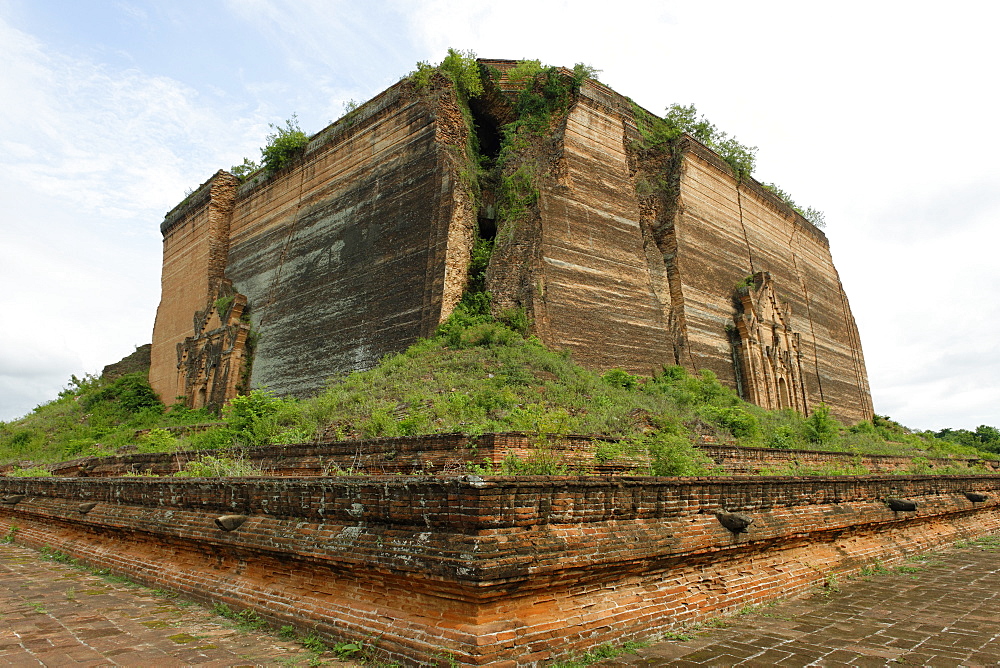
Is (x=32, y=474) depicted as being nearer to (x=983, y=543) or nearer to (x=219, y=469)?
(x=219, y=469)

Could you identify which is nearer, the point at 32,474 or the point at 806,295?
the point at 32,474

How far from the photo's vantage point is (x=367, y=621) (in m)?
3.37

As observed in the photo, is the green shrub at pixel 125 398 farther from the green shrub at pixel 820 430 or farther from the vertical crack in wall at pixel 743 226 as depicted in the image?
the vertical crack in wall at pixel 743 226

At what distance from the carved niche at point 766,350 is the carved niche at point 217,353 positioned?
1309cm

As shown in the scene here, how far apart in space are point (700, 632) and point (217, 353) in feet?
54.5

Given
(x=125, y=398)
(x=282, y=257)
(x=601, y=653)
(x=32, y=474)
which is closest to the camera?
(x=601, y=653)

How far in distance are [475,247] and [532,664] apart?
10.8m

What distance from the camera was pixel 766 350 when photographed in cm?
1673

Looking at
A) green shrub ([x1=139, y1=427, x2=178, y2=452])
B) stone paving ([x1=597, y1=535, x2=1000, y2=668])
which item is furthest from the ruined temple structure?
stone paving ([x1=597, y1=535, x2=1000, y2=668])

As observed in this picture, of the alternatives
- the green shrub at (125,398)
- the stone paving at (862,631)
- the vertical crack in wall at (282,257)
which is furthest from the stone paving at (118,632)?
the green shrub at (125,398)

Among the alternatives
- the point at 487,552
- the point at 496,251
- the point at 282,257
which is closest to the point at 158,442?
the point at 282,257

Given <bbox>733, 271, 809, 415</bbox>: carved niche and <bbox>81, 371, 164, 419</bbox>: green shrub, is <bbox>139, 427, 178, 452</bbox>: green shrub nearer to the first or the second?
<bbox>81, 371, 164, 419</bbox>: green shrub

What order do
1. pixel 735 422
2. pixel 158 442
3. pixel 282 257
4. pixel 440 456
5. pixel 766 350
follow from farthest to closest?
pixel 282 257 < pixel 766 350 < pixel 158 442 < pixel 735 422 < pixel 440 456

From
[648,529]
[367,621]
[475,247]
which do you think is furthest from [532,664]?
[475,247]
